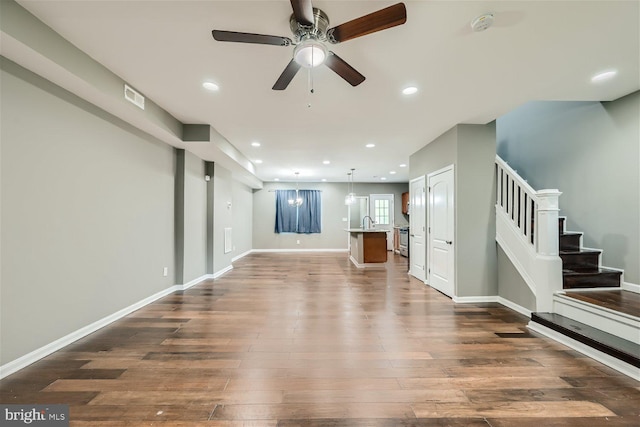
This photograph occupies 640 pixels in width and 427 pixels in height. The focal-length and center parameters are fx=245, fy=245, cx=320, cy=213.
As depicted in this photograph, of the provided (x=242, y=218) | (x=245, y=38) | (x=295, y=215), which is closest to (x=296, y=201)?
(x=295, y=215)

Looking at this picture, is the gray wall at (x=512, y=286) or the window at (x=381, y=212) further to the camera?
the window at (x=381, y=212)

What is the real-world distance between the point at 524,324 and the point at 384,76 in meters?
3.33

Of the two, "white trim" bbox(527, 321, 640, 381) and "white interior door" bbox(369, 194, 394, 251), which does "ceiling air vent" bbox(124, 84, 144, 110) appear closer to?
"white trim" bbox(527, 321, 640, 381)

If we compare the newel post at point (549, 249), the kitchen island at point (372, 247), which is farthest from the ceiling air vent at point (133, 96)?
the kitchen island at point (372, 247)

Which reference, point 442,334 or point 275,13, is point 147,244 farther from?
point 442,334

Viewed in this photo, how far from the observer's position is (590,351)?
225 cm

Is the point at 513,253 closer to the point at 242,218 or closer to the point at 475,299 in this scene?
the point at 475,299

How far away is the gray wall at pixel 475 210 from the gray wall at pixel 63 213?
15.7 feet

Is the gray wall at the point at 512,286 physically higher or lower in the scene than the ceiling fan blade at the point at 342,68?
lower

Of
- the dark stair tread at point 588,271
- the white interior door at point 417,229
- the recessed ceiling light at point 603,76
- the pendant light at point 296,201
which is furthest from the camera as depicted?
the pendant light at point 296,201

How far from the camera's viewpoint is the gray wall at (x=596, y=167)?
10.1ft

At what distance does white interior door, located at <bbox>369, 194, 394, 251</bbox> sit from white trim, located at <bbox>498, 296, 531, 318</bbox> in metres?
6.49

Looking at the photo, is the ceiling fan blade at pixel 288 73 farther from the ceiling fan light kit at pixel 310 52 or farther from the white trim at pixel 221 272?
the white trim at pixel 221 272

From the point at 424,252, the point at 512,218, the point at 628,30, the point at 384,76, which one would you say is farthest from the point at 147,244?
the point at 628,30
